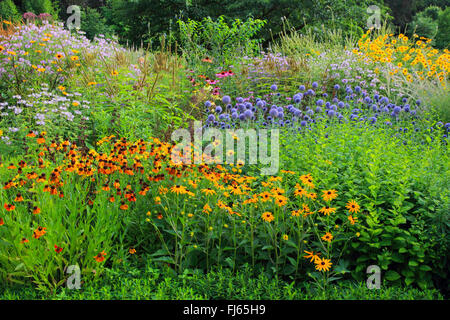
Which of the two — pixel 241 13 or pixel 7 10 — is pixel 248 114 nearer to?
pixel 241 13

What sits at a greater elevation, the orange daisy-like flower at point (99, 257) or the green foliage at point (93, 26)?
the green foliage at point (93, 26)

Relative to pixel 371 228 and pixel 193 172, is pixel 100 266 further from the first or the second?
pixel 371 228

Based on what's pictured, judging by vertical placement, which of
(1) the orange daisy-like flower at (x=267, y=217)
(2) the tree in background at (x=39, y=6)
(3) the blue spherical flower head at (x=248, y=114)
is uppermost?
(2) the tree in background at (x=39, y=6)

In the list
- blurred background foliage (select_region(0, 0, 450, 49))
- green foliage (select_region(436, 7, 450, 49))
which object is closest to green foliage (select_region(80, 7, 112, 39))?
blurred background foliage (select_region(0, 0, 450, 49))

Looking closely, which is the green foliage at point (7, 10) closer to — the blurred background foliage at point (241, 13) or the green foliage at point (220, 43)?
the blurred background foliage at point (241, 13)

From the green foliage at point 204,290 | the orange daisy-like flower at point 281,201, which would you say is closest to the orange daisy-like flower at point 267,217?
the orange daisy-like flower at point 281,201

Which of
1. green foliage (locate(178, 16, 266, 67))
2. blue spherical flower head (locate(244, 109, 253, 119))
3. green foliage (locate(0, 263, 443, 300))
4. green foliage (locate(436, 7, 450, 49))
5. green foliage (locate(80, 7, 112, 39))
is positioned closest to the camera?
green foliage (locate(0, 263, 443, 300))

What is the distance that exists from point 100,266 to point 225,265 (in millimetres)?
826

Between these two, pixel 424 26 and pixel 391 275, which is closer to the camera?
pixel 391 275

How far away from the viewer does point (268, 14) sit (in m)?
15.8

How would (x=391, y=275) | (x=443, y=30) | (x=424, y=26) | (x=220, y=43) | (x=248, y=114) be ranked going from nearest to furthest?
(x=391, y=275) < (x=248, y=114) < (x=220, y=43) < (x=424, y=26) < (x=443, y=30)

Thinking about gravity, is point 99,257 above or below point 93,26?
below

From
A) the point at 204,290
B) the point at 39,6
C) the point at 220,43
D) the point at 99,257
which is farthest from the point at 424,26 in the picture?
the point at 99,257

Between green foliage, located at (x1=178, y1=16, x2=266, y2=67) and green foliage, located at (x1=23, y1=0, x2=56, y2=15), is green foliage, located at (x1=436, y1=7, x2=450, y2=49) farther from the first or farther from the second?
green foliage, located at (x1=23, y1=0, x2=56, y2=15)
